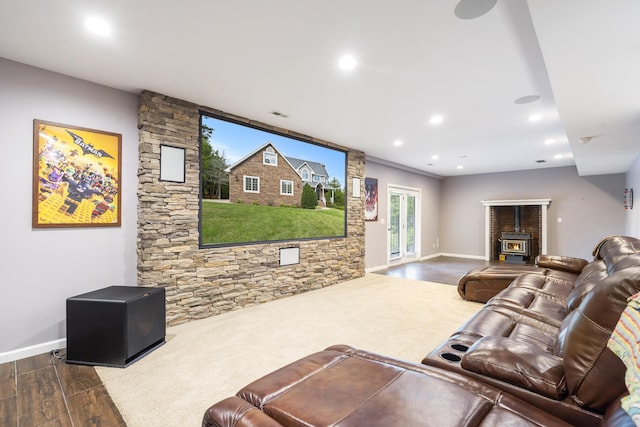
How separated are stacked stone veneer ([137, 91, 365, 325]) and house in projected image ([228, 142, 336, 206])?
501mm

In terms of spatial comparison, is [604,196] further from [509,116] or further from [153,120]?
[153,120]

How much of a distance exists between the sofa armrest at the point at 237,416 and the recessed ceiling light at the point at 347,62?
2513 millimetres

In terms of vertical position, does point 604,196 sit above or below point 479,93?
below

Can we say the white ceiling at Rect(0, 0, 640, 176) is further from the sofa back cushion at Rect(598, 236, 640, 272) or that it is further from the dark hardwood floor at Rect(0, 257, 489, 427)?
the dark hardwood floor at Rect(0, 257, 489, 427)

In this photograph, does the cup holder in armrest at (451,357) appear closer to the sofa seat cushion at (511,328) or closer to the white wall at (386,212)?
the sofa seat cushion at (511,328)

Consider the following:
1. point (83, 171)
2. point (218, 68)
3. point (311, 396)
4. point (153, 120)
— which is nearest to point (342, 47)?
point (218, 68)

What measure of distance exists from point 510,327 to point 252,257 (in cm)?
307

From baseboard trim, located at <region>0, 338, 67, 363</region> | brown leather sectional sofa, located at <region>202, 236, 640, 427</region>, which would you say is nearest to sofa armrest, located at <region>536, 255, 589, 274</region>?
brown leather sectional sofa, located at <region>202, 236, 640, 427</region>

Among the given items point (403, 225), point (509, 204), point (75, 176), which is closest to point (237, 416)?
point (75, 176)

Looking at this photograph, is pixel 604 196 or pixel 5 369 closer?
pixel 5 369

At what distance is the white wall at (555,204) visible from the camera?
739cm

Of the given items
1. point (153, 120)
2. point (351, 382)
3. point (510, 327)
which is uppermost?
point (153, 120)

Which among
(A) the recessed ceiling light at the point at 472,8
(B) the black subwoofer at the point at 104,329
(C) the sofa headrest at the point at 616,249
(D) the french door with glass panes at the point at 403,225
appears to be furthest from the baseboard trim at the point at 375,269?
(A) the recessed ceiling light at the point at 472,8

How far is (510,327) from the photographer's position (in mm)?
2135
